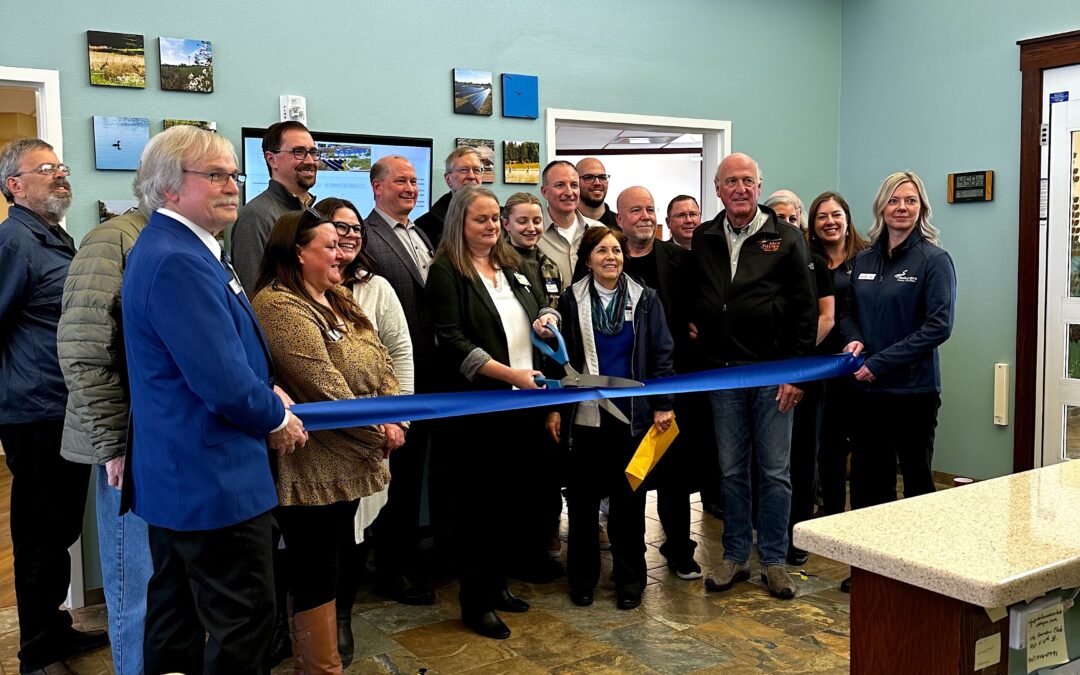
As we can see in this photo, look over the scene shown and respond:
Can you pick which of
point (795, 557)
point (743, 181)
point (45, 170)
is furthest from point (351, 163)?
point (795, 557)

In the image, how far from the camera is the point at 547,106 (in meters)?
5.27

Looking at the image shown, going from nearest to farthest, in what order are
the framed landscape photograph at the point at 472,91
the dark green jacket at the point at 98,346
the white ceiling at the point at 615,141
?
the dark green jacket at the point at 98,346 → the framed landscape photograph at the point at 472,91 → the white ceiling at the point at 615,141

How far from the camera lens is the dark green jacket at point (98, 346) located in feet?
8.36

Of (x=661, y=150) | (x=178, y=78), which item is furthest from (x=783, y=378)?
(x=661, y=150)

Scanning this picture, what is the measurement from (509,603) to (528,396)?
2.95 ft

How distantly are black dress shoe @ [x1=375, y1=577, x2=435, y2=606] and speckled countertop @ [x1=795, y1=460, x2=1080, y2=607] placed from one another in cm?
244

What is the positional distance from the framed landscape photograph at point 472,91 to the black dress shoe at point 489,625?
2.55m

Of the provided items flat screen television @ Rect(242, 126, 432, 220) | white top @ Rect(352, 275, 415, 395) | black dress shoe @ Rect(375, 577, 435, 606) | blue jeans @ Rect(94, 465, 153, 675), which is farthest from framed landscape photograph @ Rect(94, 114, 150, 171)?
black dress shoe @ Rect(375, 577, 435, 606)

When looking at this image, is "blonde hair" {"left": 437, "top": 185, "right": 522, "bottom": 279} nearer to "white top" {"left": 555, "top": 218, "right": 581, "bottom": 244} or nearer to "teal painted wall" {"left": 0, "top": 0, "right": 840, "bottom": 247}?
"white top" {"left": 555, "top": 218, "right": 581, "bottom": 244}

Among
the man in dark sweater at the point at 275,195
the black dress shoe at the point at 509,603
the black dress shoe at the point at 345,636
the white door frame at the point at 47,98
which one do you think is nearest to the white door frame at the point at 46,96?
the white door frame at the point at 47,98

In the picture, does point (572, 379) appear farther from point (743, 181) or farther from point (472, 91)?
point (472, 91)

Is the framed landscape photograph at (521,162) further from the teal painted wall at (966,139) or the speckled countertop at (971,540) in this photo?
the speckled countertop at (971,540)

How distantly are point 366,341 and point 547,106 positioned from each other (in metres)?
2.68

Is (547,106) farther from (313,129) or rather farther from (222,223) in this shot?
(222,223)
